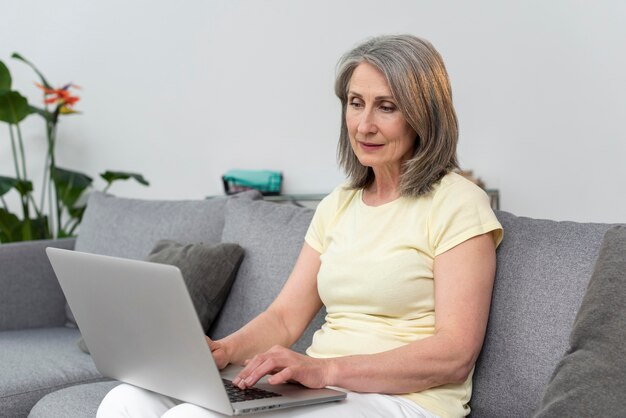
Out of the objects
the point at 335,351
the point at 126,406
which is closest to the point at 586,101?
the point at 335,351

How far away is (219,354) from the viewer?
1.77 meters

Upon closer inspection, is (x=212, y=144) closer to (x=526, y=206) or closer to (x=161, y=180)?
(x=161, y=180)

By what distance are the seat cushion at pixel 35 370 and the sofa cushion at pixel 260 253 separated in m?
0.38

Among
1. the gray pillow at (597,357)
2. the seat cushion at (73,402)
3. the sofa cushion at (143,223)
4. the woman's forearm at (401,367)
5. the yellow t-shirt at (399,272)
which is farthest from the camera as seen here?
the sofa cushion at (143,223)

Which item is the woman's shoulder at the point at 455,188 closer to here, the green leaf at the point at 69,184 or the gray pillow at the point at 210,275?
the gray pillow at the point at 210,275

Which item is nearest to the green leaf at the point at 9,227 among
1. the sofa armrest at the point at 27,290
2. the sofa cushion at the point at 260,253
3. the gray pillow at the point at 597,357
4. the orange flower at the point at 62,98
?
the orange flower at the point at 62,98

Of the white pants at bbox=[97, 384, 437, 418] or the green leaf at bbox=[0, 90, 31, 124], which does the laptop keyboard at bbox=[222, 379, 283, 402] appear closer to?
the white pants at bbox=[97, 384, 437, 418]

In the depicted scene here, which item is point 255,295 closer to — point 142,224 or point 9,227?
point 142,224

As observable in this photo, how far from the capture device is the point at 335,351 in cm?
176

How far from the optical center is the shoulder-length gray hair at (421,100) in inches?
67.9

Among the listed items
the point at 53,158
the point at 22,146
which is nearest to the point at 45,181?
the point at 22,146

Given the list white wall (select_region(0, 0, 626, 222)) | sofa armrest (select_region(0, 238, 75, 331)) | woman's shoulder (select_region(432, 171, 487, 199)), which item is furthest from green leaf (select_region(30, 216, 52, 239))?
woman's shoulder (select_region(432, 171, 487, 199))

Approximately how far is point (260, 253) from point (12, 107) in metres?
2.11

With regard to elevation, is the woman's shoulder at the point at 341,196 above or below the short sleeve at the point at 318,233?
above
